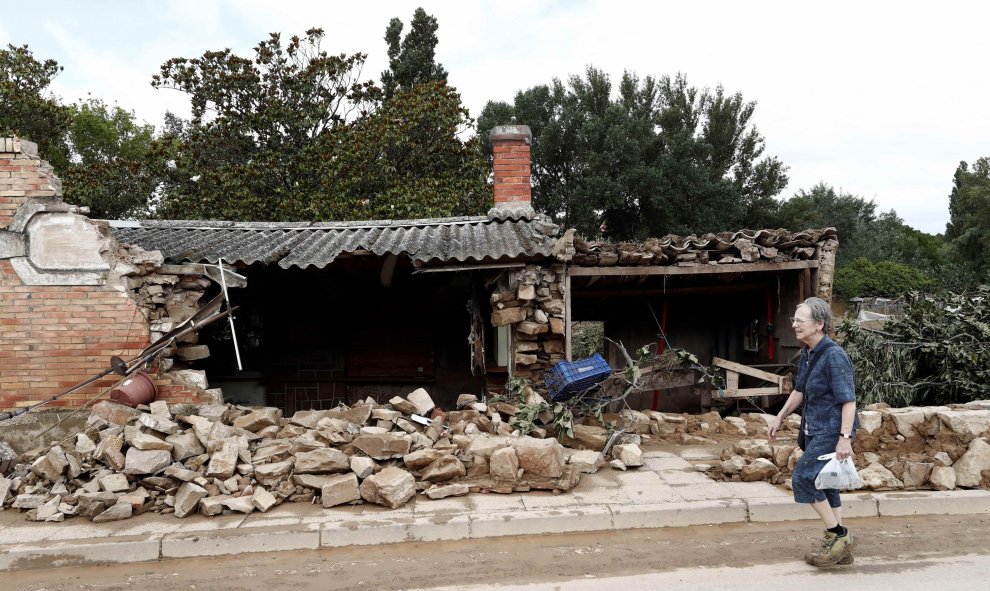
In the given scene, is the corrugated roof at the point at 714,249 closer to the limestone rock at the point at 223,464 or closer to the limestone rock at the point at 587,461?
the limestone rock at the point at 587,461

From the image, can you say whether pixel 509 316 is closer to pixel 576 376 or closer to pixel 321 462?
pixel 576 376

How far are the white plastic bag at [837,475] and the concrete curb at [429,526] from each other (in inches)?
54.2

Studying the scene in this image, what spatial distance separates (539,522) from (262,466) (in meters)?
2.59

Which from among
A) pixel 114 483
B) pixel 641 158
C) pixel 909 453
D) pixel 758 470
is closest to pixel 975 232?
pixel 641 158

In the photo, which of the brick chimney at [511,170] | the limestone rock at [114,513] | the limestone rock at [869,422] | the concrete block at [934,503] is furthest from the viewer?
the brick chimney at [511,170]

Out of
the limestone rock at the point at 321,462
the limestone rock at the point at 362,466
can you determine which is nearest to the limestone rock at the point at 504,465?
the limestone rock at the point at 362,466

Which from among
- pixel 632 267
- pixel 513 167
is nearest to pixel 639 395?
pixel 632 267

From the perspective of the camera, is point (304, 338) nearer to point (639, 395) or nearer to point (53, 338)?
point (53, 338)

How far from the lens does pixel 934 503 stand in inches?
222

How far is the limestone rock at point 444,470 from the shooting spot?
5.82 metres

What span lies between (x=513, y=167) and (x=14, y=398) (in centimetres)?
702

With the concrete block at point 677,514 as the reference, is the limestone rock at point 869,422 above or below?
above

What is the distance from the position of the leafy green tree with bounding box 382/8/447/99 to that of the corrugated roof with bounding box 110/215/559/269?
60.1ft

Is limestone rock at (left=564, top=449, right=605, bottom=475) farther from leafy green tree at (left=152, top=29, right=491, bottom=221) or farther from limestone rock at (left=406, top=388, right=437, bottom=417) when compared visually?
leafy green tree at (left=152, top=29, right=491, bottom=221)
